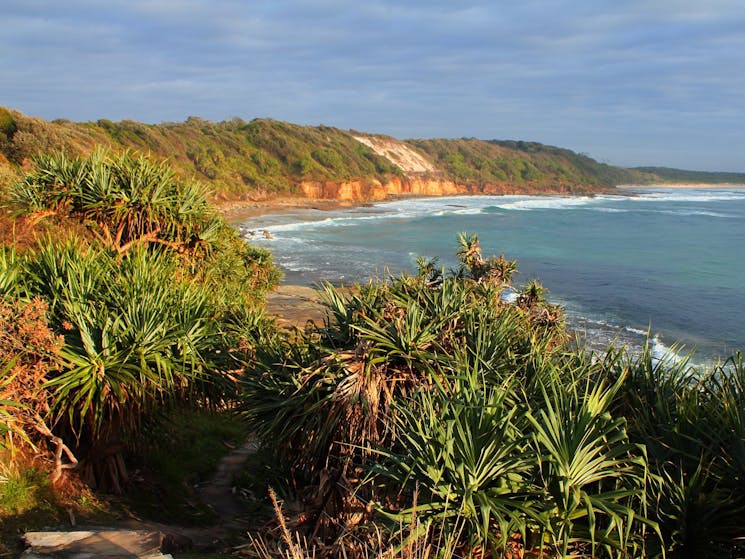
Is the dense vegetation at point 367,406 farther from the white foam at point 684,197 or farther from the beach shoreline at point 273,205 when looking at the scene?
the white foam at point 684,197

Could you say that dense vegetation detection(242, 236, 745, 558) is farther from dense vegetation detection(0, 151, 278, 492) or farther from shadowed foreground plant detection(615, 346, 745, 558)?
dense vegetation detection(0, 151, 278, 492)

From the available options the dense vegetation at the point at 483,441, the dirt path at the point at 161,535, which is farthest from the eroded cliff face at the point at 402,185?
the dense vegetation at the point at 483,441

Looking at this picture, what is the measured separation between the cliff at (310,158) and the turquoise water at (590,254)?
13.4m

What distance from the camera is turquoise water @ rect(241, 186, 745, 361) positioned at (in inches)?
1257

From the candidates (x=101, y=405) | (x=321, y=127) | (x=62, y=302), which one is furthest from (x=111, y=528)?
(x=321, y=127)

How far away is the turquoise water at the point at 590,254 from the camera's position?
1257 inches

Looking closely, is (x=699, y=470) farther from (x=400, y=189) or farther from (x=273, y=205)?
(x=400, y=189)

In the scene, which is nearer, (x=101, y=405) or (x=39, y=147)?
(x=101, y=405)

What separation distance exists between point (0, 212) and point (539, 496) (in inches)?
748

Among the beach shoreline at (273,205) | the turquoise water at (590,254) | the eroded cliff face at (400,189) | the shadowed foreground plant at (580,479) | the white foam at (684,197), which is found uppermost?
the eroded cliff face at (400,189)

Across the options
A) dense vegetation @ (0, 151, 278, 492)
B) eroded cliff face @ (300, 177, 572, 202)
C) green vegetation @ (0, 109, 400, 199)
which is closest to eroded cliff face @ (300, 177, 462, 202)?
eroded cliff face @ (300, 177, 572, 202)

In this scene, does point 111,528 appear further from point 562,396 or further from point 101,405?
point 562,396

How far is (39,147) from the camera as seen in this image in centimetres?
4434

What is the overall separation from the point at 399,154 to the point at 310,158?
36.3m
